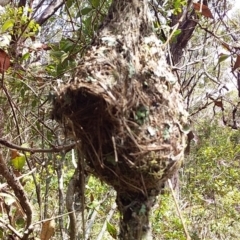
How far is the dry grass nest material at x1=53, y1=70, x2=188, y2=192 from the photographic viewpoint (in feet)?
2.94

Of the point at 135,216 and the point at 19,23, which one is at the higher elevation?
the point at 19,23

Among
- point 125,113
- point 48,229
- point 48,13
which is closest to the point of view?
point 125,113

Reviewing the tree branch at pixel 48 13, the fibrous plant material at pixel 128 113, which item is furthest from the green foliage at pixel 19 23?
the tree branch at pixel 48 13

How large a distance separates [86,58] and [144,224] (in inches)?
16.1

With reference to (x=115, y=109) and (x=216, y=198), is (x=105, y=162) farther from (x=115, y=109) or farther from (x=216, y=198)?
(x=216, y=198)

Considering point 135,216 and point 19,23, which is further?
point 19,23

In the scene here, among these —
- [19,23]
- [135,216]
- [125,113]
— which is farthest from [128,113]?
[19,23]

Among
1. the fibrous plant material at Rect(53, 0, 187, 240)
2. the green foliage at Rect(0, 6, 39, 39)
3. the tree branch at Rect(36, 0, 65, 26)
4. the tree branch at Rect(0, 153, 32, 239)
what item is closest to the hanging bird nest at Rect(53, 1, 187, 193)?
the fibrous plant material at Rect(53, 0, 187, 240)

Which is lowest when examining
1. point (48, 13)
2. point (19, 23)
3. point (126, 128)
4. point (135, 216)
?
point (135, 216)

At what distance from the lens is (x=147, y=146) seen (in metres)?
0.93

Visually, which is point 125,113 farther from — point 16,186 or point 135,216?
point 16,186

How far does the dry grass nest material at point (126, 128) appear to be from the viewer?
0.90m

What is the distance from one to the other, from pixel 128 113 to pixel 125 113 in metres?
0.01

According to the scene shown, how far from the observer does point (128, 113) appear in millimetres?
917
